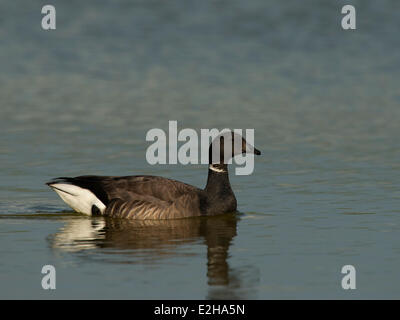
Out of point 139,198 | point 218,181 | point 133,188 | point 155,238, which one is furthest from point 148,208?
point 155,238

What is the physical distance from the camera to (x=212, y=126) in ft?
78.8

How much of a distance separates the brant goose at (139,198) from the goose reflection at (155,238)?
0.53 feet

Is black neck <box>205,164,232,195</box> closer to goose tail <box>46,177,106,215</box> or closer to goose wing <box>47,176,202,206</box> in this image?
goose wing <box>47,176,202,206</box>

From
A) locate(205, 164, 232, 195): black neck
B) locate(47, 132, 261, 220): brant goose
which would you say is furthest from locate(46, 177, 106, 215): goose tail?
locate(205, 164, 232, 195): black neck

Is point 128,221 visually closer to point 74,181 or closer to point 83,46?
point 74,181

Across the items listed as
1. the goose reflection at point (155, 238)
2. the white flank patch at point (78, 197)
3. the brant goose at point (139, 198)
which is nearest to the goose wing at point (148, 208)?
the brant goose at point (139, 198)

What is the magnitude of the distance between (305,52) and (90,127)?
12179 mm

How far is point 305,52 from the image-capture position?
34.0m

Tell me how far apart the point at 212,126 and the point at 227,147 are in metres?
5.80

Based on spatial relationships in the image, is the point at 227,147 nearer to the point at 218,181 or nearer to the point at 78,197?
the point at 218,181

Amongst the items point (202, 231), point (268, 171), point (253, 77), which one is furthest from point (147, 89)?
point (202, 231)

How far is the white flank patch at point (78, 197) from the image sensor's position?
17172mm

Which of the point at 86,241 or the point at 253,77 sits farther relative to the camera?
the point at 253,77

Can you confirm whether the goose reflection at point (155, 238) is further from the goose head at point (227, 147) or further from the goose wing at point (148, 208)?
the goose head at point (227, 147)
